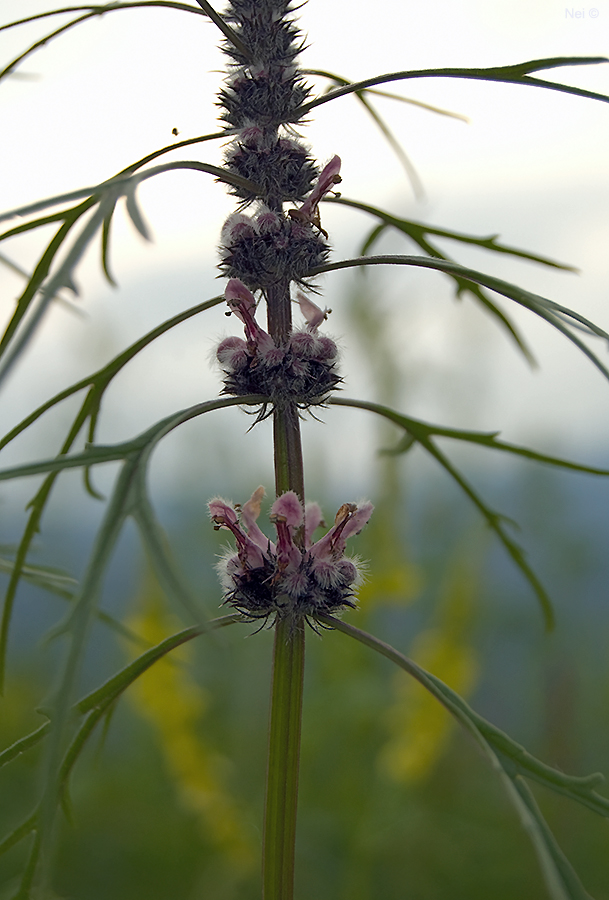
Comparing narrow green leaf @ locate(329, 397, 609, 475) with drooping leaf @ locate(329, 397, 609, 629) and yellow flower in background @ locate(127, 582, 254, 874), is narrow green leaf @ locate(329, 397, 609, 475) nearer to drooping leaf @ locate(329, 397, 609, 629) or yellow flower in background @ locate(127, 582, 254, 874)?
drooping leaf @ locate(329, 397, 609, 629)

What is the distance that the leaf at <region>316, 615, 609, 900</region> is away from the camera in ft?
1.58

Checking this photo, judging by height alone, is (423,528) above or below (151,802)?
above

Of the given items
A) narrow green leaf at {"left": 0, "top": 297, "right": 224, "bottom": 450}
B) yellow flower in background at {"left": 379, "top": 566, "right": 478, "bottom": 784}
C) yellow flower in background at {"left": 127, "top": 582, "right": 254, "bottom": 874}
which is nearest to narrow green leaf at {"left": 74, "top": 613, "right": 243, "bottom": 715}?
narrow green leaf at {"left": 0, "top": 297, "right": 224, "bottom": 450}

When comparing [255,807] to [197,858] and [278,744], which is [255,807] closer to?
[197,858]

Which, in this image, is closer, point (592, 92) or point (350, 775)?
point (592, 92)

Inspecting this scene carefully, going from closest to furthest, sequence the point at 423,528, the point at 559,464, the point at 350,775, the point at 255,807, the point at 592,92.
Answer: the point at 592,92, the point at 559,464, the point at 350,775, the point at 255,807, the point at 423,528

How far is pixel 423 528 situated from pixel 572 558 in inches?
27.4

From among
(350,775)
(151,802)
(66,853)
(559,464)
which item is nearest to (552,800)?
(350,775)

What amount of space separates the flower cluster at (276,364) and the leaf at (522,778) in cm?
21

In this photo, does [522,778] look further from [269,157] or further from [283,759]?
[269,157]

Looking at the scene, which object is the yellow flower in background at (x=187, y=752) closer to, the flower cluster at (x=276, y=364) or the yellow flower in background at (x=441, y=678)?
the yellow flower in background at (x=441, y=678)

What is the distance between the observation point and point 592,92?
1.88 ft

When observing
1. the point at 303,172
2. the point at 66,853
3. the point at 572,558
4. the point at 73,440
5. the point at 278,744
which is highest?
the point at 572,558

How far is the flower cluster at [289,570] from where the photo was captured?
624 millimetres
